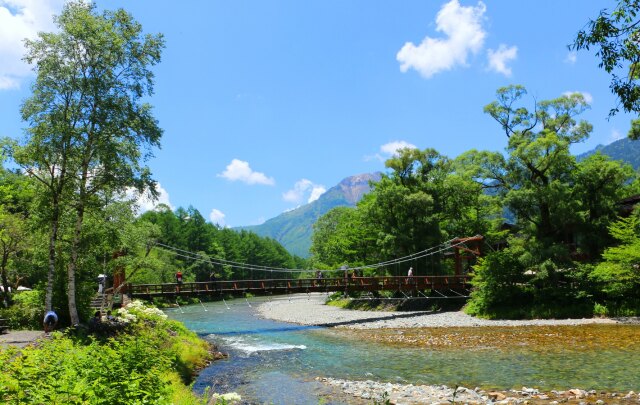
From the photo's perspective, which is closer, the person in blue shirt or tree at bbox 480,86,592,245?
the person in blue shirt

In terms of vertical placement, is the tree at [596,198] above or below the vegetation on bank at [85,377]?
above

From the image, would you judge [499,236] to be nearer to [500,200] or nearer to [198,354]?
[500,200]

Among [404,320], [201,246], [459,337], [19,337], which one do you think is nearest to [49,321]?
[19,337]

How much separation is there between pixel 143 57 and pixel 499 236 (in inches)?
1352

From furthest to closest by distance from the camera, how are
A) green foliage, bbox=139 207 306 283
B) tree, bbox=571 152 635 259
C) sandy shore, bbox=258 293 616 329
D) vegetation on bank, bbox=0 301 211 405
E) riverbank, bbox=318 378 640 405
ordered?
green foliage, bbox=139 207 306 283 → tree, bbox=571 152 635 259 → sandy shore, bbox=258 293 616 329 → riverbank, bbox=318 378 640 405 → vegetation on bank, bbox=0 301 211 405

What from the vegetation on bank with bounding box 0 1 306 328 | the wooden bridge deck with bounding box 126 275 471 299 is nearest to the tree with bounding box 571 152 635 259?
the wooden bridge deck with bounding box 126 275 471 299

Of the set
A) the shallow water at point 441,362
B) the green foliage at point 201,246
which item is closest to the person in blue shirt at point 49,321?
the shallow water at point 441,362

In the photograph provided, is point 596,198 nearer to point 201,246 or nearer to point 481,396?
point 481,396

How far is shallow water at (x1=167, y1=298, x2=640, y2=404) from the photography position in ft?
38.4

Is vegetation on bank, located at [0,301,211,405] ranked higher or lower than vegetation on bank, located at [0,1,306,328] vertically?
lower

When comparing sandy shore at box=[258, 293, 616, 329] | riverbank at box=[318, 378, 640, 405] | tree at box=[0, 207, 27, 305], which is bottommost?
sandy shore at box=[258, 293, 616, 329]

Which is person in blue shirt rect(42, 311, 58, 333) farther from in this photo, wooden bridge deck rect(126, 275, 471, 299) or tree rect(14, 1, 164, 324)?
wooden bridge deck rect(126, 275, 471, 299)

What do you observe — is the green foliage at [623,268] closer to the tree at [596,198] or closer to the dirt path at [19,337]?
the tree at [596,198]

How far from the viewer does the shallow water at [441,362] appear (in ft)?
38.4
